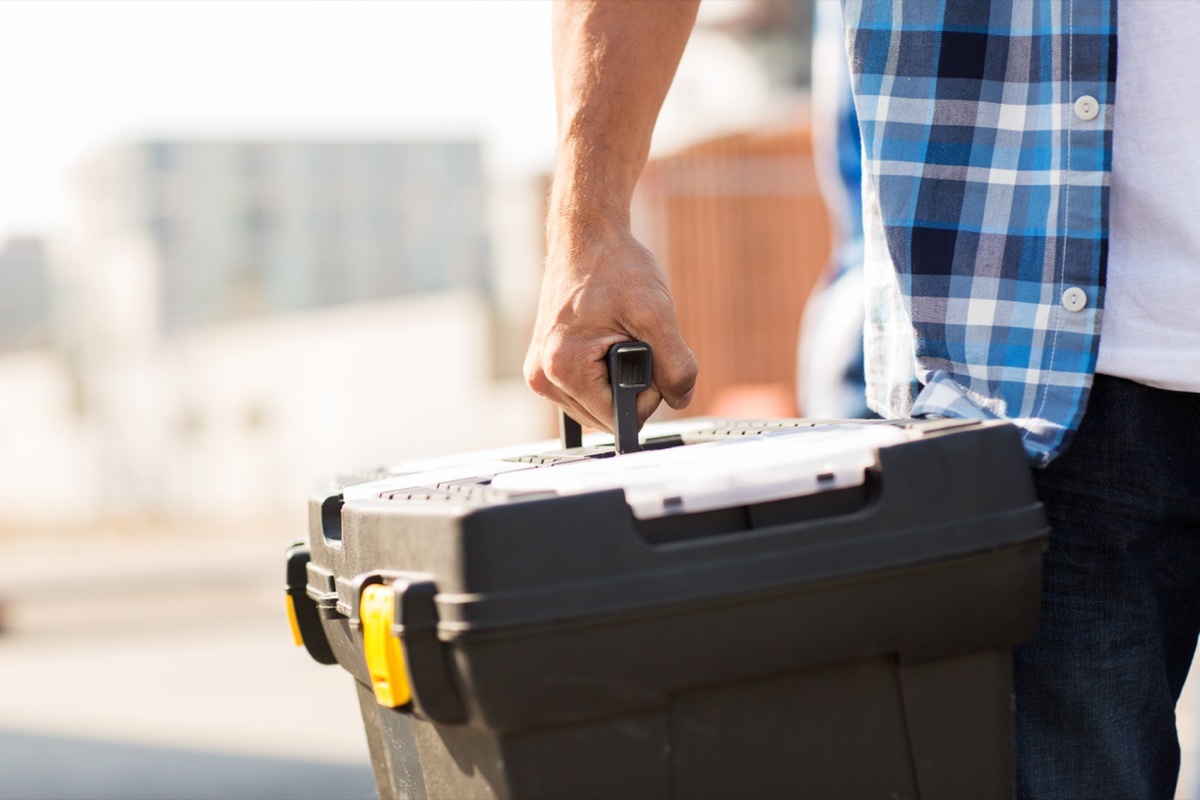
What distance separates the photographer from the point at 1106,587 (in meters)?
1.22

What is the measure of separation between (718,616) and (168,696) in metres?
4.87

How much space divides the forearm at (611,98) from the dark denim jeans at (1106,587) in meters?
0.46

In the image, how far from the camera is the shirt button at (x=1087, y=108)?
118 cm

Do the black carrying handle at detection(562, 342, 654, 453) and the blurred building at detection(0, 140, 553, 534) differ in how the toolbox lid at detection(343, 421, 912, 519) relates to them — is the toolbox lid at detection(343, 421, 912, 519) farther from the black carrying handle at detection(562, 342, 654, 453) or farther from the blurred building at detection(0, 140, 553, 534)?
the blurred building at detection(0, 140, 553, 534)

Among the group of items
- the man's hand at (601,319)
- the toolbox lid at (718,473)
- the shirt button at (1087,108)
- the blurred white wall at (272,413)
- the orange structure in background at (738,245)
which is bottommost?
the blurred white wall at (272,413)

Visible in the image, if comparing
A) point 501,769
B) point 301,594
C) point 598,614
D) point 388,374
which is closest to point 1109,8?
point 598,614

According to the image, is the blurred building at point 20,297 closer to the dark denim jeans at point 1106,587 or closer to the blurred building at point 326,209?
the blurred building at point 326,209

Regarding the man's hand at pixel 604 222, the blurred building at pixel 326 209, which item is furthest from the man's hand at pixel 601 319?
the blurred building at pixel 326 209

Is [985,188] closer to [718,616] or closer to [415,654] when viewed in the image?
[718,616]

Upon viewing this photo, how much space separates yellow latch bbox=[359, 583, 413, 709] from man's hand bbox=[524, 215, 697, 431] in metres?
0.31

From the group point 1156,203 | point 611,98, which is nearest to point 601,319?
point 611,98

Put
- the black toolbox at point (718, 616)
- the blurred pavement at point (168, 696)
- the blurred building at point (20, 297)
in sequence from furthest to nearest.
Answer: the blurred building at point (20, 297)
the blurred pavement at point (168, 696)
the black toolbox at point (718, 616)

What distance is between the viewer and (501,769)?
3.17 feet

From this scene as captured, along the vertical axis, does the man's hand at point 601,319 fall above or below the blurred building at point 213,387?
above
